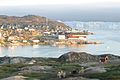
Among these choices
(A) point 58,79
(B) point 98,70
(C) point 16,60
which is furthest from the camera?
(C) point 16,60

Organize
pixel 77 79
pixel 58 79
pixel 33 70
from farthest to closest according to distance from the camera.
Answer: pixel 33 70 < pixel 58 79 < pixel 77 79

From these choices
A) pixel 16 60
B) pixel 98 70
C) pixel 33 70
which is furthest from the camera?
pixel 16 60

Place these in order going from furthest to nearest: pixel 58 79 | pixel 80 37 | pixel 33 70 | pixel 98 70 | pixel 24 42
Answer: pixel 80 37
pixel 24 42
pixel 33 70
pixel 98 70
pixel 58 79

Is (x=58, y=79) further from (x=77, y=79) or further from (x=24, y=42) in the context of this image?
(x=24, y=42)

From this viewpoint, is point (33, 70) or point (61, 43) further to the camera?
point (61, 43)

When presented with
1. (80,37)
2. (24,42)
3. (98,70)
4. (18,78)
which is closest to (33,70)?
(98,70)

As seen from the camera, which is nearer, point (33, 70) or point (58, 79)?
point (58, 79)

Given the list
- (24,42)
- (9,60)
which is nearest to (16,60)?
(9,60)

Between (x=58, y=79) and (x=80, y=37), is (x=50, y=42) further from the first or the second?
(x=58, y=79)
